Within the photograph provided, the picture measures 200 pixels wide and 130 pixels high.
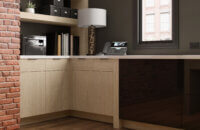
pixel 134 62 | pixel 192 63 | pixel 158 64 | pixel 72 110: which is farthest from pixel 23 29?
pixel 192 63

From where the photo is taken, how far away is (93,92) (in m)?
4.20

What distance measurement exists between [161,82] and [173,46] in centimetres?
83

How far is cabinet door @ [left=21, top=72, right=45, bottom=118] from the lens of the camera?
3916 millimetres

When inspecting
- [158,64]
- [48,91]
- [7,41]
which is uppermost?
[7,41]

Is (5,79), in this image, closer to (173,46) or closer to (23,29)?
(23,29)

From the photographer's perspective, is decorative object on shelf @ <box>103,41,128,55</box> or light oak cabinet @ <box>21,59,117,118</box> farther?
decorative object on shelf @ <box>103,41,128,55</box>

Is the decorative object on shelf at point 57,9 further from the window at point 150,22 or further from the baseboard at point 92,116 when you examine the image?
the baseboard at point 92,116

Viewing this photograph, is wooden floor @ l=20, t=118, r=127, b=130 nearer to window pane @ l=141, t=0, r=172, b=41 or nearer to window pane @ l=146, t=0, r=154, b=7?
window pane @ l=141, t=0, r=172, b=41

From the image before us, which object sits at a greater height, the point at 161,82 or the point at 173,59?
the point at 173,59

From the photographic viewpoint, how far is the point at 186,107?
3.29m

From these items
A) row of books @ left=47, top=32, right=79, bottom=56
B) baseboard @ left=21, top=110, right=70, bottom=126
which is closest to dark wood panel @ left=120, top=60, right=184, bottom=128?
baseboard @ left=21, top=110, right=70, bottom=126

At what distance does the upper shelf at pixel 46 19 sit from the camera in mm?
4265

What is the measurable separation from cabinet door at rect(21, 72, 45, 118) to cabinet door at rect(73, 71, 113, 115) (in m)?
0.51

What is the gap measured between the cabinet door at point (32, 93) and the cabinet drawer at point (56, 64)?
141mm
